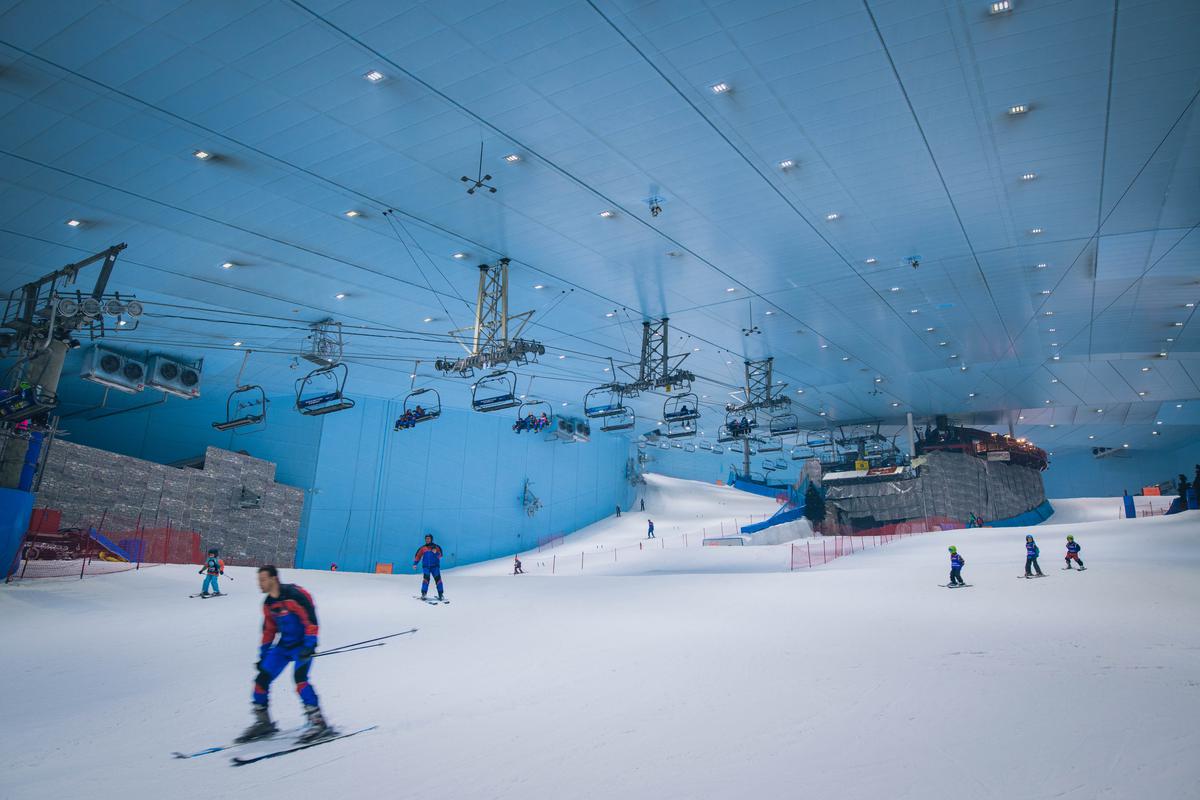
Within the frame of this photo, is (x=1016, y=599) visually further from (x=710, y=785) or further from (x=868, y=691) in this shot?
(x=710, y=785)

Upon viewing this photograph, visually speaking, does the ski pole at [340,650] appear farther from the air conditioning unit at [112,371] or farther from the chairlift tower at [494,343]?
the air conditioning unit at [112,371]

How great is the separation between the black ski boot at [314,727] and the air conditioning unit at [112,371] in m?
16.2

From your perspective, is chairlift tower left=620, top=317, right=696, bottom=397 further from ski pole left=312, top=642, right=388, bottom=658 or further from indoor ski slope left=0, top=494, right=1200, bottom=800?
ski pole left=312, top=642, right=388, bottom=658

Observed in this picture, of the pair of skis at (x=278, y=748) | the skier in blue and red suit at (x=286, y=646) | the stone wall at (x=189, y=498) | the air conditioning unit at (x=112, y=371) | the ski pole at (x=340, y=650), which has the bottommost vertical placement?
the pair of skis at (x=278, y=748)

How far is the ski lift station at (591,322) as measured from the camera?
15.1 ft

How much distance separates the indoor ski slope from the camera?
3.77 metres

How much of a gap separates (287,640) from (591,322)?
16.0m

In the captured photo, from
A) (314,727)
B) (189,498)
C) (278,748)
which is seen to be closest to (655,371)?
(314,727)

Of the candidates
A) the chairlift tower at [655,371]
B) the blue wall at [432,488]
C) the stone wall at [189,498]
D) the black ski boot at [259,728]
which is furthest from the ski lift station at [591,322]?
the blue wall at [432,488]

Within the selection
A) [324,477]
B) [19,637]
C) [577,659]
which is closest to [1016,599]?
[577,659]

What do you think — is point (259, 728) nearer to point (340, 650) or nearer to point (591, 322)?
point (340, 650)

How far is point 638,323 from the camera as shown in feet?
67.0

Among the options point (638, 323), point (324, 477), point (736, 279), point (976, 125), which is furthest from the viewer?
point (324, 477)

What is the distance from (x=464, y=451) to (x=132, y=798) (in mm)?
31792
